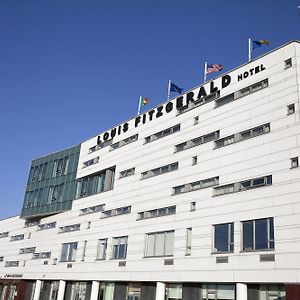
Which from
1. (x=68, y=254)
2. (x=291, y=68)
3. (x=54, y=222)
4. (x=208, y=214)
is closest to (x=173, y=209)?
(x=208, y=214)

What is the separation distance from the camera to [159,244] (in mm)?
38719

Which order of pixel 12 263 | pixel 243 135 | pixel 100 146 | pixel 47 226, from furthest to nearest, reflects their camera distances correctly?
pixel 12 263 < pixel 47 226 < pixel 100 146 < pixel 243 135

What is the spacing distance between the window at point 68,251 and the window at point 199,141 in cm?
2106

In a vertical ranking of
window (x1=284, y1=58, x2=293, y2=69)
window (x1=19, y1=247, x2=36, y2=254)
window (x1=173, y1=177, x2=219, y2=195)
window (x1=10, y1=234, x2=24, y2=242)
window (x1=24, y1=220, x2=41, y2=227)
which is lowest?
window (x1=19, y1=247, x2=36, y2=254)

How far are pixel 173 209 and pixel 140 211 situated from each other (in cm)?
522

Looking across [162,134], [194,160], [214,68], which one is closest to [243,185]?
[194,160]

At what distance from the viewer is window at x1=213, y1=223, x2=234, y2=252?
104 ft

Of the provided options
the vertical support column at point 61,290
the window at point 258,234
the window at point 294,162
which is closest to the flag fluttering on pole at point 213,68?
the window at point 294,162

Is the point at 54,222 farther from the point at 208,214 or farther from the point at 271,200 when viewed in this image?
the point at 271,200

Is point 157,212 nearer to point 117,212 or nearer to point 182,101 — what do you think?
point 117,212

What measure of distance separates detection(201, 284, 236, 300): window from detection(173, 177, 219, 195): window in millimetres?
8778

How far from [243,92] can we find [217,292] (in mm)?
17852

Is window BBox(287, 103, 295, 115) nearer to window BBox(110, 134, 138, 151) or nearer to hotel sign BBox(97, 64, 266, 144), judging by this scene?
hotel sign BBox(97, 64, 266, 144)

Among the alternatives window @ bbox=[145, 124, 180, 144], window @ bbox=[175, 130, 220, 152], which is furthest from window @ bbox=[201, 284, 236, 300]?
window @ bbox=[145, 124, 180, 144]
